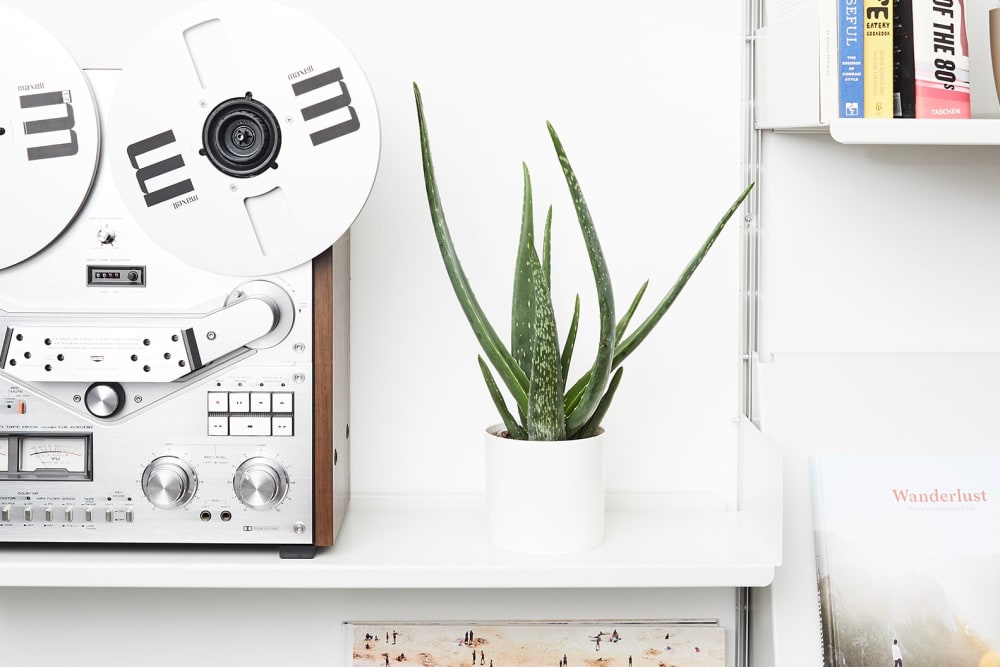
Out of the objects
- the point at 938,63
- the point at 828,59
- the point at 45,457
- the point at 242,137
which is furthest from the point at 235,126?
the point at 938,63

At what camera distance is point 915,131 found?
794 millimetres

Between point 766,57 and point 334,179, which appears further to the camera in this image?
point 766,57

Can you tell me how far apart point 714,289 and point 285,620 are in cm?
62

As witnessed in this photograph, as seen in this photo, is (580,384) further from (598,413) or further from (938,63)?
(938,63)

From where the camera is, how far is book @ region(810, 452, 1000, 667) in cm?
91

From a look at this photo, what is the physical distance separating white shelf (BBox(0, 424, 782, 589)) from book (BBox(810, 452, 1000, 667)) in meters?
0.09

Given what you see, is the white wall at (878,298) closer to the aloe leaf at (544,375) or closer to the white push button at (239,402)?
the aloe leaf at (544,375)

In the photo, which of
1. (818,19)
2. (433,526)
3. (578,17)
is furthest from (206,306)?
(818,19)

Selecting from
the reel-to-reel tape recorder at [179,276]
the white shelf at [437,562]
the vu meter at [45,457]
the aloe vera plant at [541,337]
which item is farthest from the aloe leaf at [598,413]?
the vu meter at [45,457]

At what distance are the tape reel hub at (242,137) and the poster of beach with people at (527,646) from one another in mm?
535

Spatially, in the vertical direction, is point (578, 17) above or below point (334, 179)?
above

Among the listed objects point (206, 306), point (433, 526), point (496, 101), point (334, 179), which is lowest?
point (433, 526)

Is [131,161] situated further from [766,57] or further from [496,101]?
[766,57]

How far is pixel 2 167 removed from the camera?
759 mm
